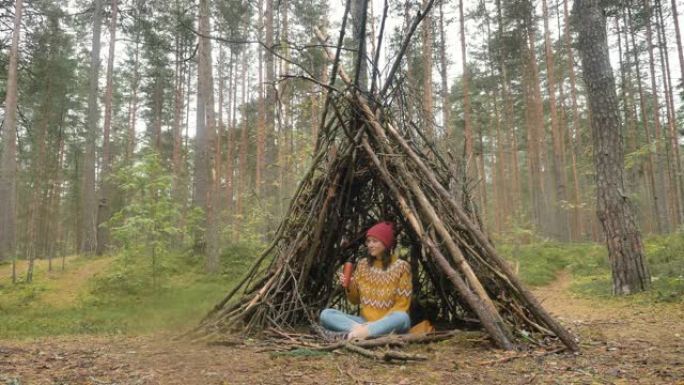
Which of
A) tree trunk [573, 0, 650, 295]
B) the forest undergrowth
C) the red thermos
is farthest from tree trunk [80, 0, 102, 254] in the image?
tree trunk [573, 0, 650, 295]

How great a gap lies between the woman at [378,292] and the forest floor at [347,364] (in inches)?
20.3

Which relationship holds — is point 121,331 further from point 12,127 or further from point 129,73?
point 129,73

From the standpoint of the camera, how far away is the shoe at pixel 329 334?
12.5 feet

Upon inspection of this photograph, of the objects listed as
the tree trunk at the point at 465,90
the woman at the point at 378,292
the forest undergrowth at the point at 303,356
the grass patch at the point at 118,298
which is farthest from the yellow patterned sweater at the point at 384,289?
the tree trunk at the point at 465,90

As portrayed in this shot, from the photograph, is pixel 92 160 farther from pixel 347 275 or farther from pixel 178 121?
pixel 347 275

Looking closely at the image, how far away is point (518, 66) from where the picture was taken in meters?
18.3

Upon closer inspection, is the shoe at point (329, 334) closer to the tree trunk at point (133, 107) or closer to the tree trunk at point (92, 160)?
the tree trunk at point (92, 160)

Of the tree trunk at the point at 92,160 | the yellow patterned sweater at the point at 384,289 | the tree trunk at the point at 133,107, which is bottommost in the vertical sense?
the yellow patterned sweater at the point at 384,289

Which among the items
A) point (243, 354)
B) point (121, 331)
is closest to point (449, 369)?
point (243, 354)

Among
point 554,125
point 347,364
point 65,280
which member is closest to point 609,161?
point 347,364

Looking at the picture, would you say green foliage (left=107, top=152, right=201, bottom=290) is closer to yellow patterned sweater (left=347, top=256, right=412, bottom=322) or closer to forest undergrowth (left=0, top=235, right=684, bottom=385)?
forest undergrowth (left=0, top=235, right=684, bottom=385)

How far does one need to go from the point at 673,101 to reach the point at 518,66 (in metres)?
6.22

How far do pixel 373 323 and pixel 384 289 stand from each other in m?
0.42

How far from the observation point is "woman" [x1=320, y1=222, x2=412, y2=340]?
3.92 meters
